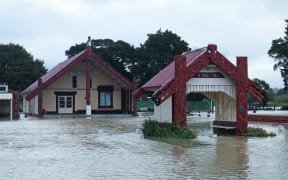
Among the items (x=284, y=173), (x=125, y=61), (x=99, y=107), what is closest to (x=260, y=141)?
(x=284, y=173)

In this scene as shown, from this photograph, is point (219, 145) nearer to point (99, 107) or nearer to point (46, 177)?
point (46, 177)

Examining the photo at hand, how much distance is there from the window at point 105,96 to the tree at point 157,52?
13818 mm

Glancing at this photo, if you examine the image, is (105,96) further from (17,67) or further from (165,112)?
(165,112)

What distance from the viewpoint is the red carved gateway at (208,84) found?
22031mm

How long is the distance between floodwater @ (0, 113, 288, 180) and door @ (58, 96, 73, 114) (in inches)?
1108

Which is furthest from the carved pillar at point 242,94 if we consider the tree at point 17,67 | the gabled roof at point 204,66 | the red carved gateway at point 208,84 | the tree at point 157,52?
the tree at point 17,67

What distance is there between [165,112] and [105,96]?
89.5 ft

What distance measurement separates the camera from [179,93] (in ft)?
72.3

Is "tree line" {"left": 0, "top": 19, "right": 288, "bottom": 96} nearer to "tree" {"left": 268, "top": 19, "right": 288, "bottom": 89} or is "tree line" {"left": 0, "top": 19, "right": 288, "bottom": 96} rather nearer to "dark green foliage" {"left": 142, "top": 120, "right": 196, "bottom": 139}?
"tree" {"left": 268, "top": 19, "right": 288, "bottom": 89}

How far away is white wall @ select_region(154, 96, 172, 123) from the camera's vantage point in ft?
75.3

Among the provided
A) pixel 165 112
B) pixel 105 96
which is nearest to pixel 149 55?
pixel 105 96

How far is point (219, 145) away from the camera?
18469 millimetres

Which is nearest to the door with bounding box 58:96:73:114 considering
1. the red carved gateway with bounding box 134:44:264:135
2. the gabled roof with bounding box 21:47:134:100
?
the gabled roof with bounding box 21:47:134:100

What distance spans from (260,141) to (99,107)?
1237 inches
